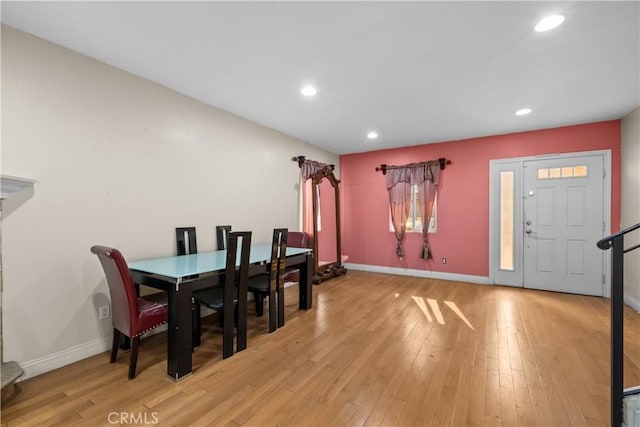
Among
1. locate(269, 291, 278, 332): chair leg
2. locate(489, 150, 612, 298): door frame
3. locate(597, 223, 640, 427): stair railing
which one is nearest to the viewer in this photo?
locate(597, 223, 640, 427): stair railing

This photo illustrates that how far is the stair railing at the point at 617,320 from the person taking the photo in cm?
137

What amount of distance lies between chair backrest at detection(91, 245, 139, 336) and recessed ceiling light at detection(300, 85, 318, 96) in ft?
7.41

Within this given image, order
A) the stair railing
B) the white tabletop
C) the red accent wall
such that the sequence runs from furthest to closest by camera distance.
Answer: the red accent wall < the white tabletop < the stair railing

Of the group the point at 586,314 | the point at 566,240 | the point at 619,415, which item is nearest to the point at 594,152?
the point at 566,240

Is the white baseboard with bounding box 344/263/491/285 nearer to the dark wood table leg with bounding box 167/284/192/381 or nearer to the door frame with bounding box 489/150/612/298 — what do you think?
the door frame with bounding box 489/150/612/298

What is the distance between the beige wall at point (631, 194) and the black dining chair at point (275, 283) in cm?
424

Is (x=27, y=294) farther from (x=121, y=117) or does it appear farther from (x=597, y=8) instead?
(x=597, y=8)

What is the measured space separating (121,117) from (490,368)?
3798mm

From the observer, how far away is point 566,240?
14.1ft

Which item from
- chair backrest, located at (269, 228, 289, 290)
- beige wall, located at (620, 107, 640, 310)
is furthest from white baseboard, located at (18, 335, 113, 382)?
beige wall, located at (620, 107, 640, 310)

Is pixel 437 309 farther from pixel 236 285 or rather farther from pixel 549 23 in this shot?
pixel 549 23

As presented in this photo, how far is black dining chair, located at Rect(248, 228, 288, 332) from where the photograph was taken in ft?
9.68

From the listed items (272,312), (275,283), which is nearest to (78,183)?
(275,283)

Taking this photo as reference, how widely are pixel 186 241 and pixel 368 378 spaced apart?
2.26 metres
